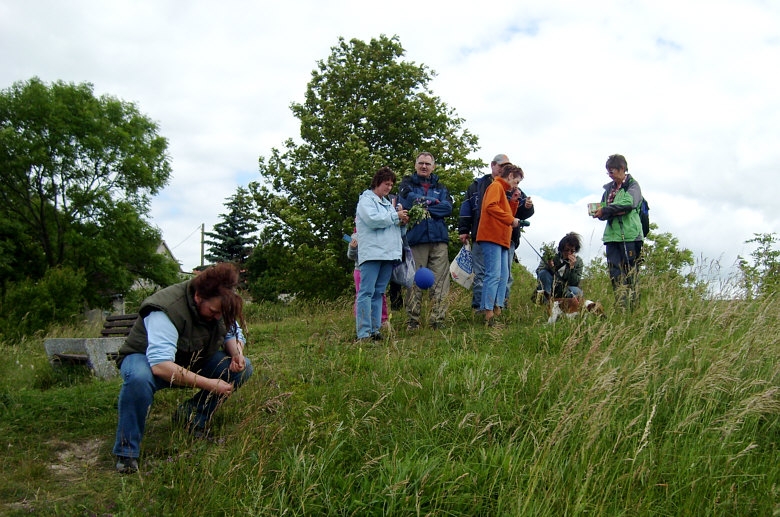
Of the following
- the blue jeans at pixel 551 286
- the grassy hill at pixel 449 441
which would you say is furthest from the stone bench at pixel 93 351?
the blue jeans at pixel 551 286

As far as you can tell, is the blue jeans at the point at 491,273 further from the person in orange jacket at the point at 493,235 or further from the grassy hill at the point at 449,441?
the grassy hill at the point at 449,441

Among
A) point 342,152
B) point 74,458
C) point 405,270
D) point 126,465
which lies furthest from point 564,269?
point 342,152

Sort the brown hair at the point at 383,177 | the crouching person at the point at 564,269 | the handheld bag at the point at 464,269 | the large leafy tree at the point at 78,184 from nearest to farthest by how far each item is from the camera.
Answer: the brown hair at the point at 383,177
the crouching person at the point at 564,269
the handheld bag at the point at 464,269
the large leafy tree at the point at 78,184

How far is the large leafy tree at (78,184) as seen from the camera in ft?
101

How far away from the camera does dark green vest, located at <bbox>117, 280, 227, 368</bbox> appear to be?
11.0 ft

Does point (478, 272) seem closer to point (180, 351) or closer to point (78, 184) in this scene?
point (180, 351)

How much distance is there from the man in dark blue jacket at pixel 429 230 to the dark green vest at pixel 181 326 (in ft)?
11.0

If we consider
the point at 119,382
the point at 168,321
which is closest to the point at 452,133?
the point at 119,382

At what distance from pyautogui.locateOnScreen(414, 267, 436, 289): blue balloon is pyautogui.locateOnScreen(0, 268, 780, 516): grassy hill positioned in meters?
2.08

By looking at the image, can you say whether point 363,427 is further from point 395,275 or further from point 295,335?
point 295,335

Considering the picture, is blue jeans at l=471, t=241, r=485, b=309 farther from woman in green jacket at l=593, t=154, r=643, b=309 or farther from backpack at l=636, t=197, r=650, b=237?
backpack at l=636, t=197, r=650, b=237

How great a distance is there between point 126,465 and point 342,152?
44.7ft

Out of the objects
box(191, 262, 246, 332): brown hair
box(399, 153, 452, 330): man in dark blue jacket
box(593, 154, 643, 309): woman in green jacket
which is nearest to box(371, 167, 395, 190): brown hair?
box(399, 153, 452, 330): man in dark blue jacket

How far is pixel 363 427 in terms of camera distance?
10.8ft
